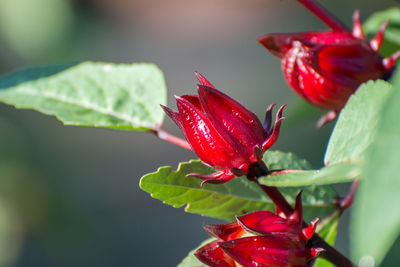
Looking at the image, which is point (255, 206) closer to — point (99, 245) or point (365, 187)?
point (365, 187)

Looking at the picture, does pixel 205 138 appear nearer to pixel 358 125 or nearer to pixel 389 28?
pixel 358 125

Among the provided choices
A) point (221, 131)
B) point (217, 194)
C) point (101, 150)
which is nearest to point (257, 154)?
point (221, 131)

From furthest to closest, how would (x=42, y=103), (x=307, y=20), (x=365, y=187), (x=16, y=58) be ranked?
(x=307, y=20) < (x=16, y=58) < (x=42, y=103) < (x=365, y=187)

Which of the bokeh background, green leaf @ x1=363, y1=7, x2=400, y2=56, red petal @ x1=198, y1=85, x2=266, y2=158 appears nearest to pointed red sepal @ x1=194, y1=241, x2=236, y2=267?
red petal @ x1=198, y1=85, x2=266, y2=158

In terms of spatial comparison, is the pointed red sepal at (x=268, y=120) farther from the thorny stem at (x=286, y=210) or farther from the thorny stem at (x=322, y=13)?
the thorny stem at (x=322, y=13)

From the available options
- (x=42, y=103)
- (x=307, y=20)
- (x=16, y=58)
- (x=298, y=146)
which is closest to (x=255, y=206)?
(x=42, y=103)
